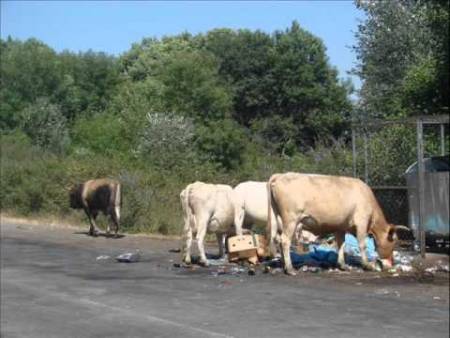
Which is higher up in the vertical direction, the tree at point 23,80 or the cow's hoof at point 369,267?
the tree at point 23,80

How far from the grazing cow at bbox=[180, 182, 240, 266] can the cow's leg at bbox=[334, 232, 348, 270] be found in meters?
2.41

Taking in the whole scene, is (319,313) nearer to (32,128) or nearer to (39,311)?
(39,311)

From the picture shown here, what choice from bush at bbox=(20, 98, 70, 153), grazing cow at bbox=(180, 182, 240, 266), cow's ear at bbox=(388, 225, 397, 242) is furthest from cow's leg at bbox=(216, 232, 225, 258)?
bush at bbox=(20, 98, 70, 153)

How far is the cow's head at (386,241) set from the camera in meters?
15.4

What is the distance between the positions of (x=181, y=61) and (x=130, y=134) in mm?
11217

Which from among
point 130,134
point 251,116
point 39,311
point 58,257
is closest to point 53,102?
point 251,116

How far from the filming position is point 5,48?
276 feet

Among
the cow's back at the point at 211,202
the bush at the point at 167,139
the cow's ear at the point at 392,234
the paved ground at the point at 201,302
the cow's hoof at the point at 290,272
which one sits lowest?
the paved ground at the point at 201,302

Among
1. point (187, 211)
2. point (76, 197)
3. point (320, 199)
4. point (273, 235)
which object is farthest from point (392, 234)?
point (76, 197)

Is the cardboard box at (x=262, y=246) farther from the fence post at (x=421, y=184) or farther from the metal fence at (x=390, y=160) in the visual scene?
the fence post at (x=421, y=184)

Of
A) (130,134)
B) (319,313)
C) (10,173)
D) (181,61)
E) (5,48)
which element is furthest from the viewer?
(5,48)

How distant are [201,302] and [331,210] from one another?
4373mm

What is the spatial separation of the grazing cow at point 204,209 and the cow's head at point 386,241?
3.05 meters

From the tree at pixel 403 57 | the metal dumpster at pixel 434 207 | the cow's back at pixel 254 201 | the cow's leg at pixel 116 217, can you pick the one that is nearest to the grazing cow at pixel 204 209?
the cow's back at pixel 254 201
